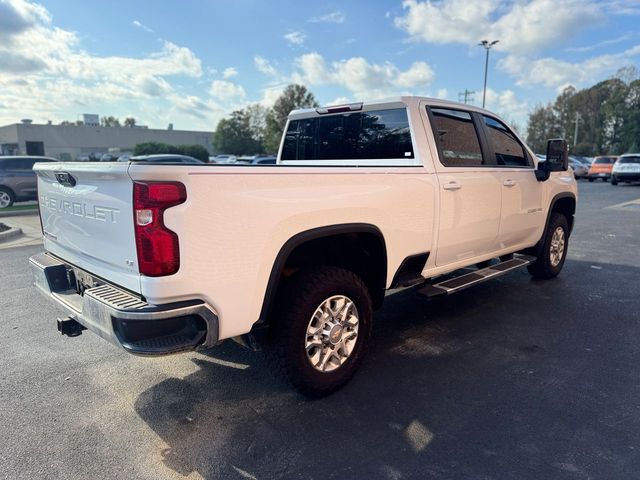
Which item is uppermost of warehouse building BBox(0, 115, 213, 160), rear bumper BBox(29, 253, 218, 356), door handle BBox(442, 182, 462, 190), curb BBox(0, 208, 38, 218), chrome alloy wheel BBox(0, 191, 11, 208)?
warehouse building BBox(0, 115, 213, 160)

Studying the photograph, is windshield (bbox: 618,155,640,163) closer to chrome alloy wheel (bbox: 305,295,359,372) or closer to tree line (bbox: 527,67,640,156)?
chrome alloy wheel (bbox: 305,295,359,372)

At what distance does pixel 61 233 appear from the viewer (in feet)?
10.6

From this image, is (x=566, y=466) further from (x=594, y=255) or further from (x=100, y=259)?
(x=594, y=255)

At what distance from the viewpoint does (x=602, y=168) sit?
28.5m

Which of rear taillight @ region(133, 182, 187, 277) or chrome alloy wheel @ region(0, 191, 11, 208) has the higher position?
rear taillight @ region(133, 182, 187, 277)

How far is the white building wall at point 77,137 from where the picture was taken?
61844 mm

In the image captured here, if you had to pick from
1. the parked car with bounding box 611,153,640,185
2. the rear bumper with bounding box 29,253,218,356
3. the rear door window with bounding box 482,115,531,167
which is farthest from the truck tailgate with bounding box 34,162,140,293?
the parked car with bounding box 611,153,640,185

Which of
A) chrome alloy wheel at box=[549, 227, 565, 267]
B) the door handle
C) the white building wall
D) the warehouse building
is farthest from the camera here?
the white building wall

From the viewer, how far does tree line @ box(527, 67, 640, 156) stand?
61094 millimetres

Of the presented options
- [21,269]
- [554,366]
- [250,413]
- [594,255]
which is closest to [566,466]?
[554,366]

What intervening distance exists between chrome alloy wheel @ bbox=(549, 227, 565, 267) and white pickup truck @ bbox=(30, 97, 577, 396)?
1.33 meters

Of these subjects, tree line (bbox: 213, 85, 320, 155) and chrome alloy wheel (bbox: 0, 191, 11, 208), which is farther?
tree line (bbox: 213, 85, 320, 155)

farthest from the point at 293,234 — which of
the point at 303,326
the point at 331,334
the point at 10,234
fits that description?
the point at 10,234

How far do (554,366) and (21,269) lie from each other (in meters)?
7.00
